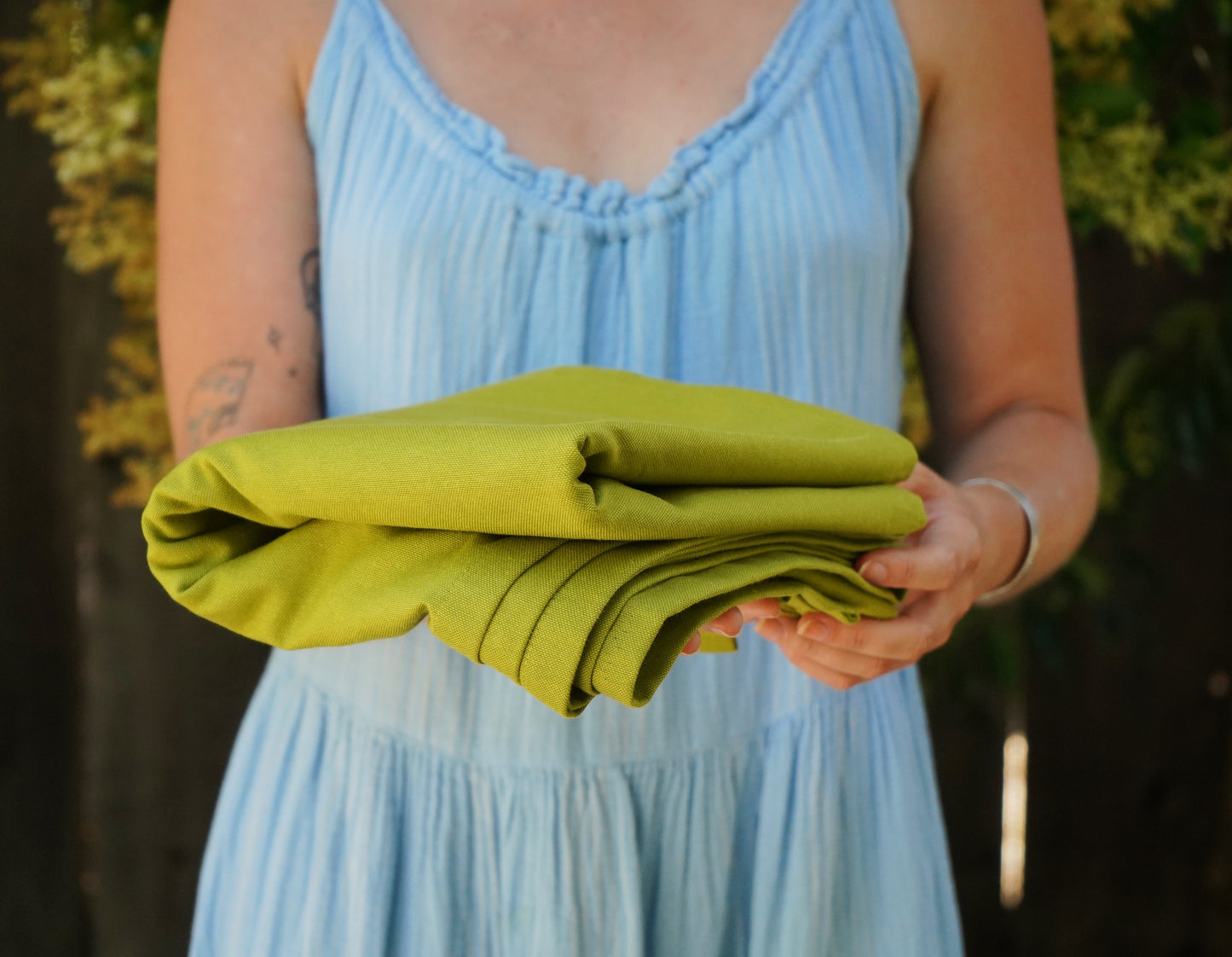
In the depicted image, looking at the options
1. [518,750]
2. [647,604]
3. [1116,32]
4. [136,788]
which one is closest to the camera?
[647,604]

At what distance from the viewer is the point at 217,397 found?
77 cm

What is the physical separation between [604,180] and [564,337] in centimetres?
11

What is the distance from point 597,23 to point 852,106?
0.19m

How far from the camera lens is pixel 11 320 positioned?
1.53 m

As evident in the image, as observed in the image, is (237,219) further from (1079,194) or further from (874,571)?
(1079,194)

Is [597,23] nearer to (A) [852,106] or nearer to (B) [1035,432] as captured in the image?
(A) [852,106]

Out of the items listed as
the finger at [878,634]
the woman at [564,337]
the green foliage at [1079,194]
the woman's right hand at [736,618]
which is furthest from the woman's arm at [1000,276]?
the green foliage at [1079,194]

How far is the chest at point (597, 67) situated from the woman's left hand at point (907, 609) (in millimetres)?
296

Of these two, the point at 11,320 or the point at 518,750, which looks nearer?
the point at 518,750

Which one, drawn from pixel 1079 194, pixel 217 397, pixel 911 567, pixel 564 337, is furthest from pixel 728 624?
pixel 1079 194

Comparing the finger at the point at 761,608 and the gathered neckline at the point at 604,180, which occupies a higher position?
the gathered neckline at the point at 604,180

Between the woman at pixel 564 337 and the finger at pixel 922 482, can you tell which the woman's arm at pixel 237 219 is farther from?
the finger at pixel 922 482

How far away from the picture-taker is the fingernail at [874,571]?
1.95 feet

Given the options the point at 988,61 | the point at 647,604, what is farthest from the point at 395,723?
the point at 988,61
